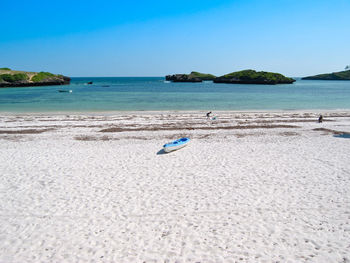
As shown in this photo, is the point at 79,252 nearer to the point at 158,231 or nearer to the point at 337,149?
the point at 158,231

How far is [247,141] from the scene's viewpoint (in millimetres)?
15984

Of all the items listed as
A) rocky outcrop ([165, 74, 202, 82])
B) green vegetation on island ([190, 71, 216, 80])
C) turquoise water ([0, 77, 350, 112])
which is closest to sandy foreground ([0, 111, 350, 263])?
turquoise water ([0, 77, 350, 112])

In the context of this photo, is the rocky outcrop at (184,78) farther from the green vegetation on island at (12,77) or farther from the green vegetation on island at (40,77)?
the green vegetation on island at (12,77)

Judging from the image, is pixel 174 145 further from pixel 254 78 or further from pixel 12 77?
pixel 254 78

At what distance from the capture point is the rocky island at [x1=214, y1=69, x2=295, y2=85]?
382ft

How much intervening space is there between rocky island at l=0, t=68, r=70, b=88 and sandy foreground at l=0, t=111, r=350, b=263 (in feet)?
322

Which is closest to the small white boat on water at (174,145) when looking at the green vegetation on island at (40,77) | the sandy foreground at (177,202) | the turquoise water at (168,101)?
the sandy foreground at (177,202)

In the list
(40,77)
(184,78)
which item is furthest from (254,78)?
(40,77)

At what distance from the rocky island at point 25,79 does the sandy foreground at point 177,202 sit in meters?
98.0

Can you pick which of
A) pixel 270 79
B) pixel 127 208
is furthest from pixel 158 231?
pixel 270 79

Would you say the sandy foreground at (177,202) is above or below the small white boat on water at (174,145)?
below

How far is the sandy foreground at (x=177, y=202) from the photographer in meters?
5.92

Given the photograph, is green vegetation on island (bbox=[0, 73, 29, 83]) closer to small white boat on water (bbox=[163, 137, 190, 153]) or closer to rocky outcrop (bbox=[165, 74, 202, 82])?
rocky outcrop (bbox=[165, 74, 202, 82])

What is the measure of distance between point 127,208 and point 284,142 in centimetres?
1149
